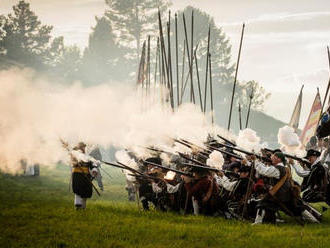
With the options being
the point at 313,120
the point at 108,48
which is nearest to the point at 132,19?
the point at 108,48

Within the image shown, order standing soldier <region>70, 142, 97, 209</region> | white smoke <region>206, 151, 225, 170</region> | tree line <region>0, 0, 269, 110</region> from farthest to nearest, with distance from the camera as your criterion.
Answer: tree line <region>0, 0, 269, 110</region> < standing soldier <region>70, 142, 97, 209</region> < white smoke <region>206, 151, 225, 170</region>

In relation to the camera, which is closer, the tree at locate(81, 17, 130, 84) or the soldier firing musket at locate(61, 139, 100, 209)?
the soldier firing musket at locate(61, 139, 100, 209)

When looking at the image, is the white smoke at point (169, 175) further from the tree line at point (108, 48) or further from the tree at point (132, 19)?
the tree at point (132, 19)

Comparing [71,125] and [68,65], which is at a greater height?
[68,65]

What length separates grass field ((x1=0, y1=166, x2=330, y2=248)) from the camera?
10312 mm

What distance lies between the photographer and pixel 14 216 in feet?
44.2

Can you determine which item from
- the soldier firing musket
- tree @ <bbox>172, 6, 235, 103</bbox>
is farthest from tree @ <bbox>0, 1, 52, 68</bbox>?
the soldier firing musket

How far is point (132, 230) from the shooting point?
1140 cm

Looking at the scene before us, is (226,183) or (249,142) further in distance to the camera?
(226,183)

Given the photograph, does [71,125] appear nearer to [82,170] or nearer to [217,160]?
[82,170]

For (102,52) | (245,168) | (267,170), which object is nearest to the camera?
(267,170)

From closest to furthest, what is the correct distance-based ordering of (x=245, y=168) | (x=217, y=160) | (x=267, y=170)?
(x=267, y=170) < (x=245, y=168) < (x=217, y=160)

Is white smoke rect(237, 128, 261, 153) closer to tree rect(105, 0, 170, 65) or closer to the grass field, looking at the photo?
the grass field

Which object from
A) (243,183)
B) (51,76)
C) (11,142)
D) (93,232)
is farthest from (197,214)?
(51,76)
